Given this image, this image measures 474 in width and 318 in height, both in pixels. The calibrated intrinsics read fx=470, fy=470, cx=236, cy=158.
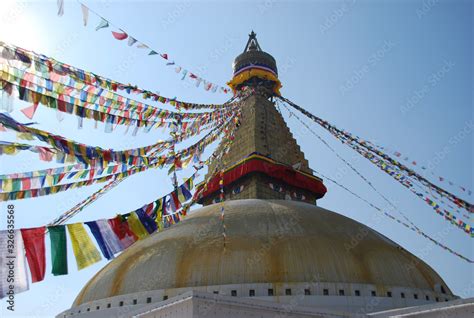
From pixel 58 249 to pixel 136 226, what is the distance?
2.72m

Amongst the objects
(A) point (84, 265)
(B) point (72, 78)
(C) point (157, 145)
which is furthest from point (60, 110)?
(C) point (157, 145)

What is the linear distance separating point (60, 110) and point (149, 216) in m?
5.21

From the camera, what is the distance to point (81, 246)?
1242 cm

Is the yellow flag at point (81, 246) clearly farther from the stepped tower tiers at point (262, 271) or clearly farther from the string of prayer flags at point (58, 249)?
the stepped tower tiers at point (262, 271)

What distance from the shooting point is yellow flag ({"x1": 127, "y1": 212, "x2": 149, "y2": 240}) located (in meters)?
14.0

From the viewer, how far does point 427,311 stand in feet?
34.1

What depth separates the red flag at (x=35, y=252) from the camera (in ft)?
36.2

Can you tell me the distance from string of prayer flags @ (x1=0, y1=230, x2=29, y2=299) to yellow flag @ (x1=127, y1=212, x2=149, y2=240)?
3.56 m

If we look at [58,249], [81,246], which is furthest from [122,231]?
[58,249]

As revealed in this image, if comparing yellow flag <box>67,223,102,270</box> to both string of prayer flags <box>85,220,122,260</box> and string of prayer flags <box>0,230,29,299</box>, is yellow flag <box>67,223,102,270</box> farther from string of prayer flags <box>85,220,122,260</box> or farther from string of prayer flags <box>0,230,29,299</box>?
string of prayer flags <box>0,230,29,299</box>

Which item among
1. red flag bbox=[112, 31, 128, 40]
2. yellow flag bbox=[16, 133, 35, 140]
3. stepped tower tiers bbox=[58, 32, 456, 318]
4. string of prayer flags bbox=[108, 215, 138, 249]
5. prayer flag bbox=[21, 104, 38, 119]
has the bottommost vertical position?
stepped tower tiers bbox=[58, 32, 456, 318]

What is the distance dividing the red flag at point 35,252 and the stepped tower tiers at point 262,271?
2.39 metres

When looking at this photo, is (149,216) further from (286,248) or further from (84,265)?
(286,248)

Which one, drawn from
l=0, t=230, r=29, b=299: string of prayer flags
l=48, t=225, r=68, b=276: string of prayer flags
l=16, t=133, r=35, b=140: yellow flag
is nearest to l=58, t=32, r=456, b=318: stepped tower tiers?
l=48, t=225, r=68, b=276: string of prayer flags
